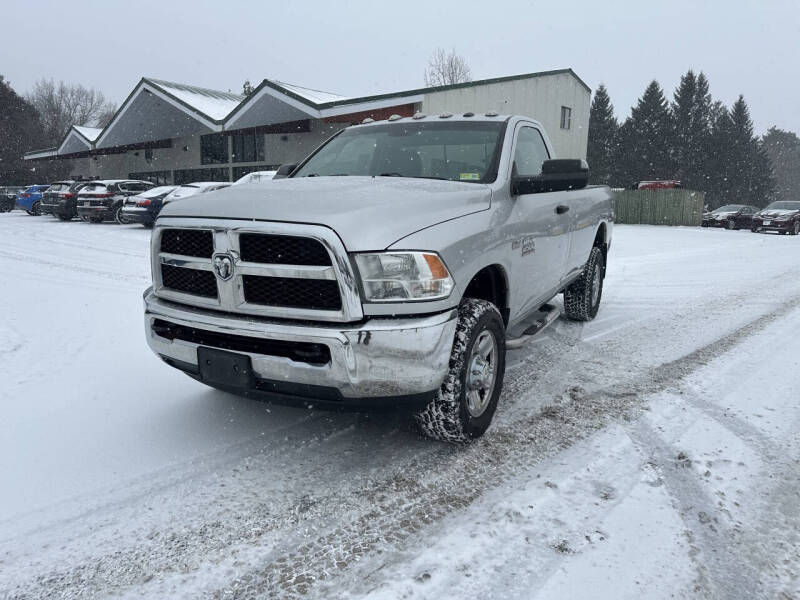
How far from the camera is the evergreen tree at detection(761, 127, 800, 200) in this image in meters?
101

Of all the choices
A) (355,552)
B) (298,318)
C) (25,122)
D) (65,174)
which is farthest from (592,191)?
(25,122)

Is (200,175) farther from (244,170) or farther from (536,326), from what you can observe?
(536,326)

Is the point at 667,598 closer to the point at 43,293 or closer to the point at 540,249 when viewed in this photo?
the point at 540,249

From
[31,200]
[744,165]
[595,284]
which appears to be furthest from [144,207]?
[744,165]

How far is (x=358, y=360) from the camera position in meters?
2.54

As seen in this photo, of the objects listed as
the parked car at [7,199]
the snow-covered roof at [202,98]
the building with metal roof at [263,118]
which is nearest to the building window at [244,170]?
the building with metal roof at [263,118]

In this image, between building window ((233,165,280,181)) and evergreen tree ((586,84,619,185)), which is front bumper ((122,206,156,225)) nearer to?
building window ((233,165,280,181))

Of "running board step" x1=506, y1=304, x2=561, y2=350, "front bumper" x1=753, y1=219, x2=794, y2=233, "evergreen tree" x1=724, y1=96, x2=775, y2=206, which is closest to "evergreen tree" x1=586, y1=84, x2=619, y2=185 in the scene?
"evergreen tree" x1=724, y1=96, x2=775, y2=206

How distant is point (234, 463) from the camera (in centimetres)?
298

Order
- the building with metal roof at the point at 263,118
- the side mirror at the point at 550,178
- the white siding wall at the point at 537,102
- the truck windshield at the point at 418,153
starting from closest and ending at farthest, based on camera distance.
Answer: the side mirror at the point at 550,178 → the truck windshield at the point at 418,153 → the white siding wall at the point at 537,102 → the building with metal roof at the point at 263,118

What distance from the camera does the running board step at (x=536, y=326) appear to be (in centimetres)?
385

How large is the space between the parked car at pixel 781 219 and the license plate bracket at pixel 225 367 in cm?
2648

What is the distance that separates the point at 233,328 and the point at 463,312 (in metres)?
1.13

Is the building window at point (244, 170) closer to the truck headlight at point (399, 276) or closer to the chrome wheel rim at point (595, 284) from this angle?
the chrome wheel rim at point (595, 284)
